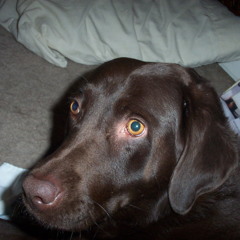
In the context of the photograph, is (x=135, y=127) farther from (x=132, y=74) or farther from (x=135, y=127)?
(x=132, y=74)

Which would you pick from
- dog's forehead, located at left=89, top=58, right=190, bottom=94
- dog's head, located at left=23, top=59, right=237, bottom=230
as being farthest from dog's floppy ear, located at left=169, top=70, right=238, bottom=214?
dog's forehead, located at left=89, top=58, right=190, bottom=94

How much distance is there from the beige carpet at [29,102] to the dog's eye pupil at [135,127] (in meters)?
1.33

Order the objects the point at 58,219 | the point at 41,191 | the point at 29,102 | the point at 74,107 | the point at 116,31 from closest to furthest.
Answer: the point at 41,191, the point at 58,219, the point at 74,107, the point at 29,102, the point at 116,31

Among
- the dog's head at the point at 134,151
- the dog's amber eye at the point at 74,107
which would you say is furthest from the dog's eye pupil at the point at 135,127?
the dog's amber eye at the point at 74,107

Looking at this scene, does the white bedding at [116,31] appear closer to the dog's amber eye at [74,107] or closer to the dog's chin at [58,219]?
the dog's amber eye at [74,107]

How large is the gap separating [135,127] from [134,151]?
0.11 metres

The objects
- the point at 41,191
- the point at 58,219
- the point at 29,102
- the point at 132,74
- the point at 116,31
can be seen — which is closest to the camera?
the point at 41,191

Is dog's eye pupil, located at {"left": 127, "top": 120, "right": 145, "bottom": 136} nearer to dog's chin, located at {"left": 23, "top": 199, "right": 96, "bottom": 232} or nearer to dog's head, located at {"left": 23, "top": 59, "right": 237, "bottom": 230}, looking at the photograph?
dog's head, located at {"left": 23, "top": 59, "right": 237, "bottom": 230}

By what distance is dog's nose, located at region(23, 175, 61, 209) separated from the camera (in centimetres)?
145

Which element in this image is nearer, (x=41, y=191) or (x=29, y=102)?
(x=41, y=191)

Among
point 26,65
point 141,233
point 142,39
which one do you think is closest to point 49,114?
point 26,65

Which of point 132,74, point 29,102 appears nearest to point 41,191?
point 132,74

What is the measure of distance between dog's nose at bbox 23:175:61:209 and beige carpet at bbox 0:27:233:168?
4.06ft

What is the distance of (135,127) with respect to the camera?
161cm
